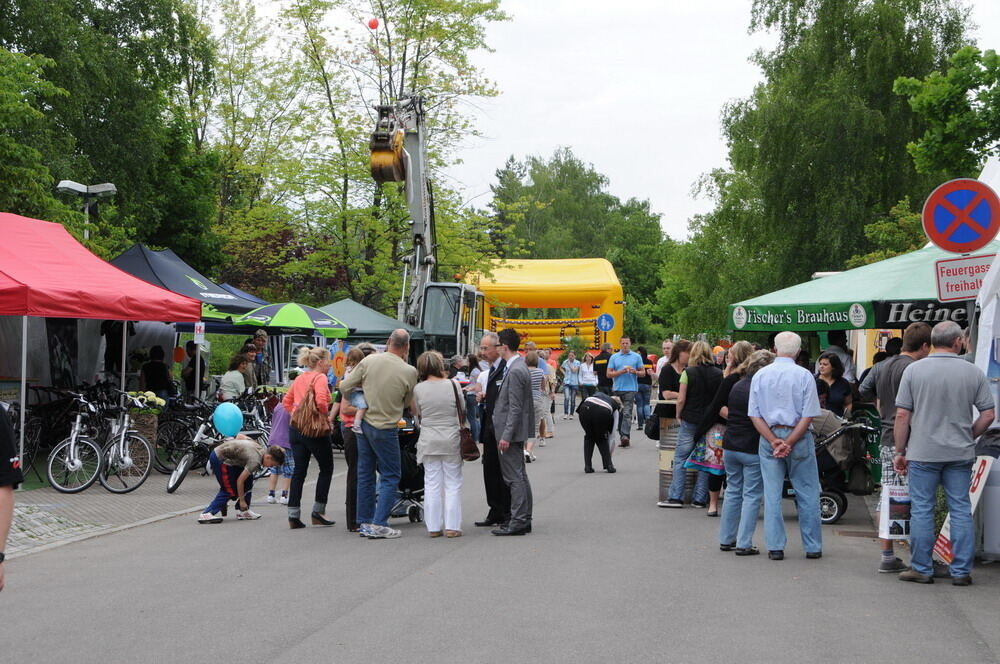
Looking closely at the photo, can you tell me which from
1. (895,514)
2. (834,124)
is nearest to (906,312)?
(895,514)

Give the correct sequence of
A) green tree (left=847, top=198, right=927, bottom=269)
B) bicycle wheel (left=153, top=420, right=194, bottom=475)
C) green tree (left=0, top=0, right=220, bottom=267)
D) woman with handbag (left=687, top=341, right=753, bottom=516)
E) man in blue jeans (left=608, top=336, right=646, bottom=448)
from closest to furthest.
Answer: woman with handbag (left=687, top=341, right=753, bottom=516)
bicycle wheel (left=153, top=420, right=194, bottom=475)
man in blue jeans (left=608, top=336, right=646, bottom=448)
green tree (left=0, top=0, right=220, bottom=267)
green tree (left=847, top=198, right=927, bottom=269)

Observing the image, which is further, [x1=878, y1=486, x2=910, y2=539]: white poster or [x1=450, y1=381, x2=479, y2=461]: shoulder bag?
[x1=450, y1=381, x2=479, y2=461]: shoulder bag

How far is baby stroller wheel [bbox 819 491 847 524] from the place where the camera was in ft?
37.9

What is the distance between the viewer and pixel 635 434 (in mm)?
25375

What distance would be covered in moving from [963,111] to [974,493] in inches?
326

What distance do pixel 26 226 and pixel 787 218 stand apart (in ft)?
83.2

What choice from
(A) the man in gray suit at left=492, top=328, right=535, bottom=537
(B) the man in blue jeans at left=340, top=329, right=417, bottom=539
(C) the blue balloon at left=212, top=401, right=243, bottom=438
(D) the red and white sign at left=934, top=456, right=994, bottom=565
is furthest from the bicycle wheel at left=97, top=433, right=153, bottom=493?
(D) the red and white sign at left=934, top=456, right=994, bottom=565

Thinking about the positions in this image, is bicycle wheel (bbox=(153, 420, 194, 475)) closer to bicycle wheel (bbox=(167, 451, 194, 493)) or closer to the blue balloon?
bicycle wheel (bbox=(167, 451, 194, 493))

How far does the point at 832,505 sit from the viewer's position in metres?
11.6

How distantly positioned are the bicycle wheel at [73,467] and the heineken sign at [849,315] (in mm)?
7970

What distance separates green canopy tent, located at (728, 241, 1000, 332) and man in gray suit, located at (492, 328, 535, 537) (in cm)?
422

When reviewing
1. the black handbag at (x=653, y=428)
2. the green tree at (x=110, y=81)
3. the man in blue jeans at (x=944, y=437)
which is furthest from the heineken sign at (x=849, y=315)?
the green tree at (x=110, y=81)

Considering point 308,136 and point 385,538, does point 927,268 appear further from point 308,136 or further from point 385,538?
point 308,136

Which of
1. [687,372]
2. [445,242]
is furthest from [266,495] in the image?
[445,242]
